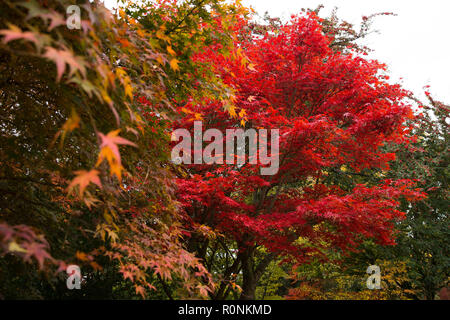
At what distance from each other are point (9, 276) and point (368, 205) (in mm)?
5218

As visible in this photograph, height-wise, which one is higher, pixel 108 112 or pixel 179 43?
pixel 179 43

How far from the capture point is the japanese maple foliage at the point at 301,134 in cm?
539

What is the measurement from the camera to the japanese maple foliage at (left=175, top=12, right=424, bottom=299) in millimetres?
5390

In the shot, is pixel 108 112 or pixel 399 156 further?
pixel 399 156

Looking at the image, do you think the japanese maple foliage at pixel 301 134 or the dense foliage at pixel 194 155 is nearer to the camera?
the dense foliage at pixel 194 155

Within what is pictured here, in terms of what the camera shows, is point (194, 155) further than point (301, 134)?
Yes

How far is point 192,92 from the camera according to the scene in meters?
4.28

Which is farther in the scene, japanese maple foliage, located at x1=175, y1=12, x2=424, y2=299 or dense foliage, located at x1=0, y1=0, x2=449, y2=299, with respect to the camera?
japanese maple foliage, located at x1=175, y1=12, x2=424, y2=299

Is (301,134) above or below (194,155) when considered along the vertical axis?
above

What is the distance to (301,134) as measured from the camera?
5.29 metres

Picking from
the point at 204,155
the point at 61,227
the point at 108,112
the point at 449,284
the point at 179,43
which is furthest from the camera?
the point at 449,284
